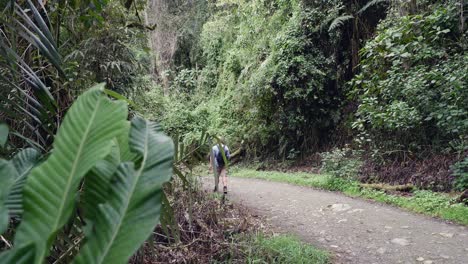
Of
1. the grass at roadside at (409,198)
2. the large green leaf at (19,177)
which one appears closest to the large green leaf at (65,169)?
the large green leaf at (19,177)

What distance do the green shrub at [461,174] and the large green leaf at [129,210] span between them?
20.0 ft

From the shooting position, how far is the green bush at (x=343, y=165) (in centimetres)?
763

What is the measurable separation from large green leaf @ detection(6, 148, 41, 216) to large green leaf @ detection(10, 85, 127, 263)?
12 centimetres

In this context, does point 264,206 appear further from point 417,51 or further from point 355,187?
point 417,51

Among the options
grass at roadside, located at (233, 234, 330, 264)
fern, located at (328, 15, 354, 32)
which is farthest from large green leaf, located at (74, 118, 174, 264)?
fern, located at (328, 15, 354, 32)

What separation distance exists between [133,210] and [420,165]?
298 inches

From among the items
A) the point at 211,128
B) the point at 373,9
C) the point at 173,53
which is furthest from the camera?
the point at 173,53

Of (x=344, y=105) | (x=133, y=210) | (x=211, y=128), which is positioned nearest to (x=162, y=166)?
(x=133, y=210)

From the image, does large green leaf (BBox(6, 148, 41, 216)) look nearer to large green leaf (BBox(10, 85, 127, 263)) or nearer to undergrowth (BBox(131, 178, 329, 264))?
large green leaf (BBox(10, 85, 127, 263))

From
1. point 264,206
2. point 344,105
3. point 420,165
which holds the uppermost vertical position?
point 344,105

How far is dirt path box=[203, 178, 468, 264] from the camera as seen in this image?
386 centimetres

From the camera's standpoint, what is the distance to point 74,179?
0.47 meters

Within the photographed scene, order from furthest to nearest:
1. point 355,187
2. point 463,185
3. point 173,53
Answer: point 173,53, point 355,187, point 463,185

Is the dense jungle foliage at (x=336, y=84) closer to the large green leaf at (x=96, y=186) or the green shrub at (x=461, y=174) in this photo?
the green shrub at (x=461, y=174)
